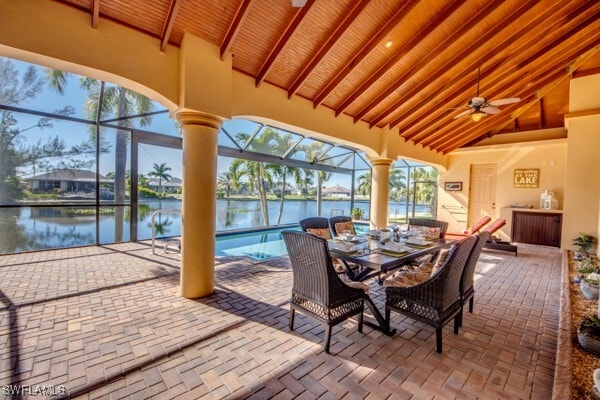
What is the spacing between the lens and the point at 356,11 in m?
3.40

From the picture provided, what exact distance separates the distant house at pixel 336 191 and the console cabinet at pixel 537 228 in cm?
668

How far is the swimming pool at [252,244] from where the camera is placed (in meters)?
6.88

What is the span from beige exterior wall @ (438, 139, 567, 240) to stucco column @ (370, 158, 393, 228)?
Answer: 4746 mm

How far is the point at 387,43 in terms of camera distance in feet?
13.7

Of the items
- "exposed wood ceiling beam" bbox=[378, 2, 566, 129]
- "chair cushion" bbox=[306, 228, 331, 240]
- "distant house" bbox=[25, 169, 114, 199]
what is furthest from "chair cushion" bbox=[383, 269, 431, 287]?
"distant house" bbox=[25, 169, 114, 199]

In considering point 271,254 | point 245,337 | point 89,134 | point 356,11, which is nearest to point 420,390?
point 245,337

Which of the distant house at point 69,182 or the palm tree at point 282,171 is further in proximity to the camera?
the palm tree at point 282,171

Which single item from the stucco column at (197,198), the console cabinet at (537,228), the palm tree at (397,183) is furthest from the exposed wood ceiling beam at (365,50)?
the palm tree at (397,183)

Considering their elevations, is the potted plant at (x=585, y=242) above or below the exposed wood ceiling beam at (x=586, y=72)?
below

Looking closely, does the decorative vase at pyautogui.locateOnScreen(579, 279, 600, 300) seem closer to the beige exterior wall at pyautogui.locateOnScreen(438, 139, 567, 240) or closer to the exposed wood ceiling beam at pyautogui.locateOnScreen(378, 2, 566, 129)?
the exposed wood ceiling beam at pyautogui.locateOnScreen(378, 2, 566, 129)

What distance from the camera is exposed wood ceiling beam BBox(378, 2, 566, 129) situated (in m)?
4.23

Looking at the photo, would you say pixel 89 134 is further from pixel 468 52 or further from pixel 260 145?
pixel 468 52

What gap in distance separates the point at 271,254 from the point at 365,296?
4.26 m

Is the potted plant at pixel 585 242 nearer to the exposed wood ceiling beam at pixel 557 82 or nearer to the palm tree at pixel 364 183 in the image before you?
the exposed wood ceiling beam at pixel 557 82
